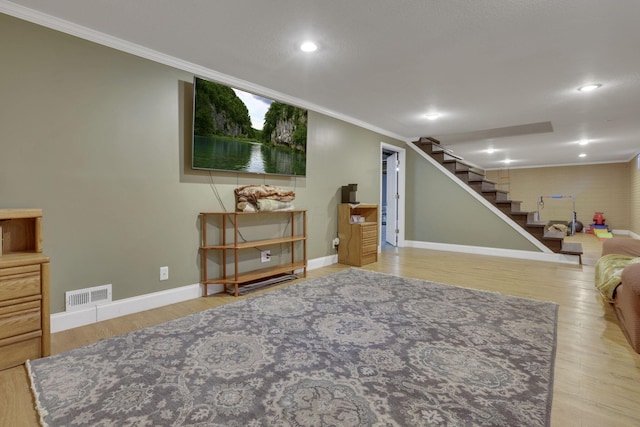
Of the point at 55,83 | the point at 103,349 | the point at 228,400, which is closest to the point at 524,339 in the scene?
the point at 228,400

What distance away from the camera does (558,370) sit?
1.79 meters

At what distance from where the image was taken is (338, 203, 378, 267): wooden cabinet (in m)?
4.60

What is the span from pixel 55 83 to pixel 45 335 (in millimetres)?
1787

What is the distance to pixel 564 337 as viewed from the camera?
7.33 feet

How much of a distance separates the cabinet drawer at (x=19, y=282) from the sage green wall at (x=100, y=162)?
0.46 m

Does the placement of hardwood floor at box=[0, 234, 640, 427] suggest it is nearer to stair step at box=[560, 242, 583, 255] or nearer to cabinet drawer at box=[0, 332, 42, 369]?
cabinet drawer at box=[0, 332, 42, 369]

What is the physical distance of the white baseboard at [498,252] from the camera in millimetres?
5105

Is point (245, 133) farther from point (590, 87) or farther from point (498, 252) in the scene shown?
point (498, 252)

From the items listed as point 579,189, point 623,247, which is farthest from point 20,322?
point 579,189

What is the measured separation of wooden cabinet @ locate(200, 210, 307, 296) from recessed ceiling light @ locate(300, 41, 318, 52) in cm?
169

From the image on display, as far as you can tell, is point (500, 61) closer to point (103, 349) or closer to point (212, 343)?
point (212, 343)

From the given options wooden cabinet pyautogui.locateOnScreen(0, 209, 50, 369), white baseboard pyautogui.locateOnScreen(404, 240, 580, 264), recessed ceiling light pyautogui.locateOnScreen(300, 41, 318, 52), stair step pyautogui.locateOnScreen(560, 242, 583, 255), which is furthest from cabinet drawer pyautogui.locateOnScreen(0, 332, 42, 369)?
stair step pyautogui.locateOnScreen(560, 242, 583, 255)

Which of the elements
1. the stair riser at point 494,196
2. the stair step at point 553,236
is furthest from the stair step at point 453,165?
the stair step at point 553,236

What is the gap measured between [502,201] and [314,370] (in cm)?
534
